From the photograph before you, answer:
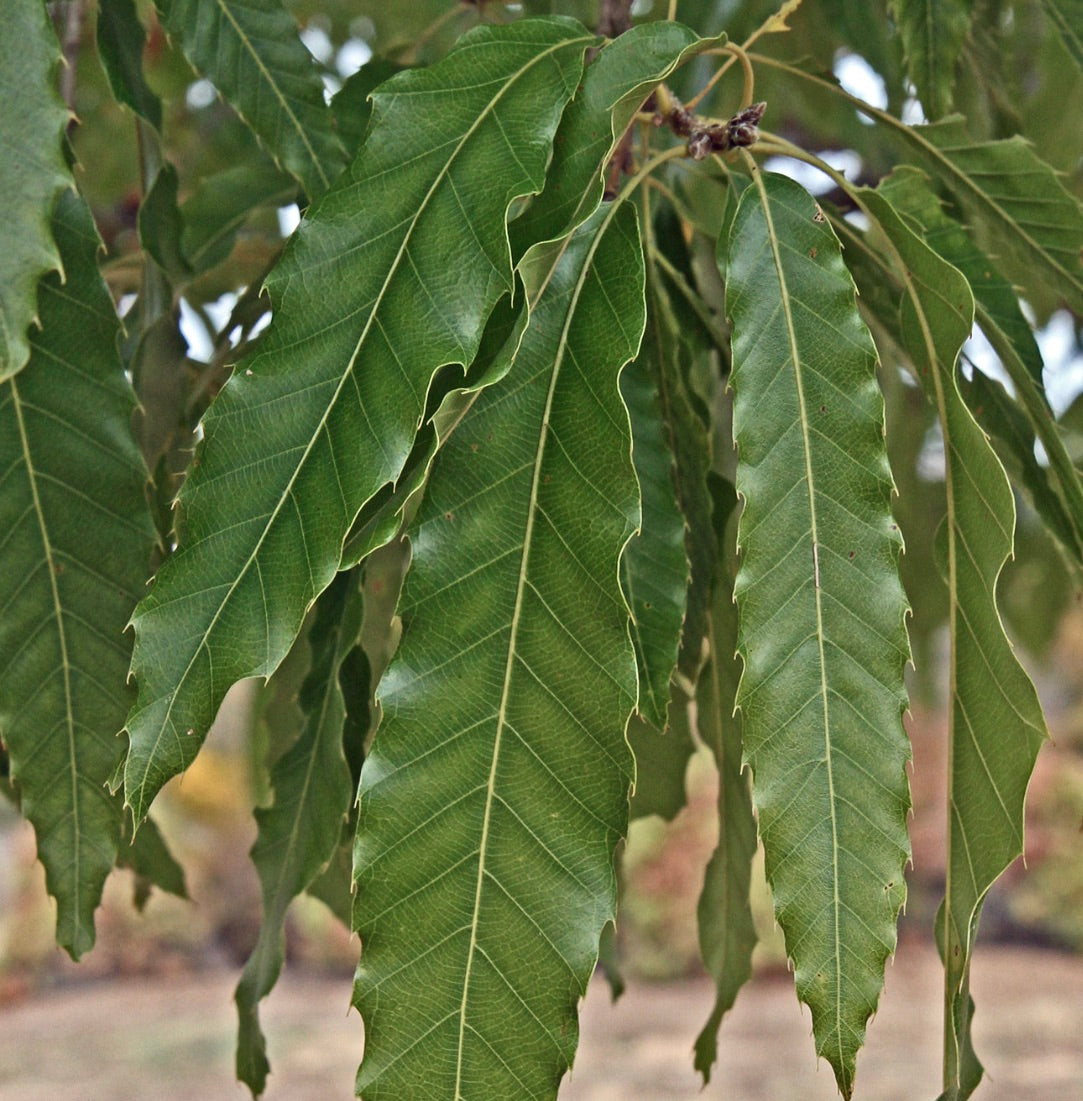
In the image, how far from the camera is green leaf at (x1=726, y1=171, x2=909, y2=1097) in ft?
1.57

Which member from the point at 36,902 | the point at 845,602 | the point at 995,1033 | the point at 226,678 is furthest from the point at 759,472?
the point at 36,902

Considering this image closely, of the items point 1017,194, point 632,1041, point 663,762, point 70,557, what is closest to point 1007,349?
point 1017,194

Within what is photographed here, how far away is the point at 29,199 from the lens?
47 cm

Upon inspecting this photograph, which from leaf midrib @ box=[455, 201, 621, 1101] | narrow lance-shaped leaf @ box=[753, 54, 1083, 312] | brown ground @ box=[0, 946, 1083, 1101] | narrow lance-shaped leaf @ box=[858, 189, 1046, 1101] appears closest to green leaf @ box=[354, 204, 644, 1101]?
leaf midrib @ box=[455, 201, 621, 1101]

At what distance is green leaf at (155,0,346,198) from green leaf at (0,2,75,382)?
14 cm

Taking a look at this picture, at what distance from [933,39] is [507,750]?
50cm

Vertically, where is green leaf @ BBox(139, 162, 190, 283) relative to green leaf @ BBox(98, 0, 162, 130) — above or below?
below

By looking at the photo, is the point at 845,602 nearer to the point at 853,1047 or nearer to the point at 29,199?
the point at 853,1047

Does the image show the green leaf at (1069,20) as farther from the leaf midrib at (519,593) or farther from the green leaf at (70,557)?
the green leaf at (70,557)

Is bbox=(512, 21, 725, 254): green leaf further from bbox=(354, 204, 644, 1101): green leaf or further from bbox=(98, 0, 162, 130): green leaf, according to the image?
bbox=(98, 0, 162, 130): green leaf

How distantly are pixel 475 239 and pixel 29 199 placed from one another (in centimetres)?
16

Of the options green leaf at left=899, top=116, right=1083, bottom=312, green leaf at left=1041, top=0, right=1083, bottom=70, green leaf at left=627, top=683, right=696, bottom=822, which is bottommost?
green leaf at left=627, top=683, right=696, bottom=822

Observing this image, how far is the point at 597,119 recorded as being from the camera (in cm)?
→ 52

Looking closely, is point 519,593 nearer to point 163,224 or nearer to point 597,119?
point 597,119
